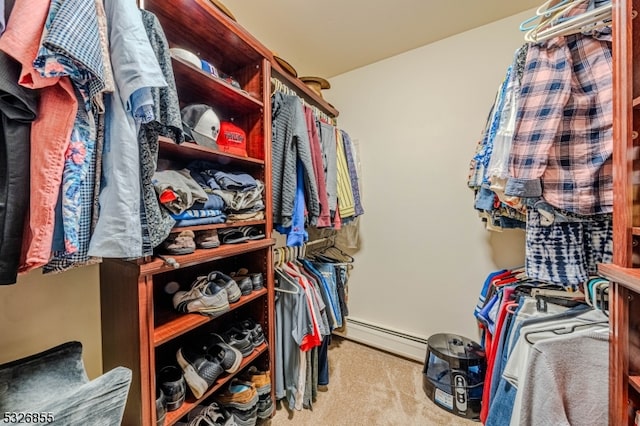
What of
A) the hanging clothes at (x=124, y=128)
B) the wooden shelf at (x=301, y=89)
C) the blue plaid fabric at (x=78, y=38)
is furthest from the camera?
the wooden shelf at (x=301, y=89)

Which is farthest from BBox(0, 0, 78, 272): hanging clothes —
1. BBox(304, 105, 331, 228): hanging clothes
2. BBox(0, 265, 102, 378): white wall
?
BBox(304, 105, 331, 228): hanging clothes

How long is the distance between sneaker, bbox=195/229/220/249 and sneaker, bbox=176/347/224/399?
1.51ft

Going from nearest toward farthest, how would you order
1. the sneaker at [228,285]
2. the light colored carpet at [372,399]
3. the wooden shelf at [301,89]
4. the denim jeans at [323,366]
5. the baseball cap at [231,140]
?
the sneaker at [228,285] < the baseball cap at [231,140] < the light colored carpet at [372,399] < the wooden shelf at [301,89] < the denim jeans at [323,366]

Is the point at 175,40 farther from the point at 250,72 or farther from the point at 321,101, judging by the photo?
the point at 321,101

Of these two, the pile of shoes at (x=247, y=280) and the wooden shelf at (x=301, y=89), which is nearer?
the pile of shoes at (x=247, y=280)

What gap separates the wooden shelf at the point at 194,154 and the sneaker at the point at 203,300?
1.79 ft

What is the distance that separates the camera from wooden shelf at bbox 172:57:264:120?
0.97 metres

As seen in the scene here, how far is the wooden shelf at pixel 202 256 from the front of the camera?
0.78m

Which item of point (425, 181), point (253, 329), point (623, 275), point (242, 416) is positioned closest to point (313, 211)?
point (253, 329)

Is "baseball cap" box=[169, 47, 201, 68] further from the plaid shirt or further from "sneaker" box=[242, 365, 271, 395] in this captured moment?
"sneaker" box=[242, 365, 271, 395]

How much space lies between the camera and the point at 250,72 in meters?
1.27

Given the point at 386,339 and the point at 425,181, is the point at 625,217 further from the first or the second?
the point at 386,339

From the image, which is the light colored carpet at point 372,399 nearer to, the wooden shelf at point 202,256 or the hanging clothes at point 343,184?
the wooden shelf at point 202,256

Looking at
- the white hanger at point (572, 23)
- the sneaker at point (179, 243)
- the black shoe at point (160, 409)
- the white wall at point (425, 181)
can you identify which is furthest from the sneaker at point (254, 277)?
the white hanger at point (572, 23)
